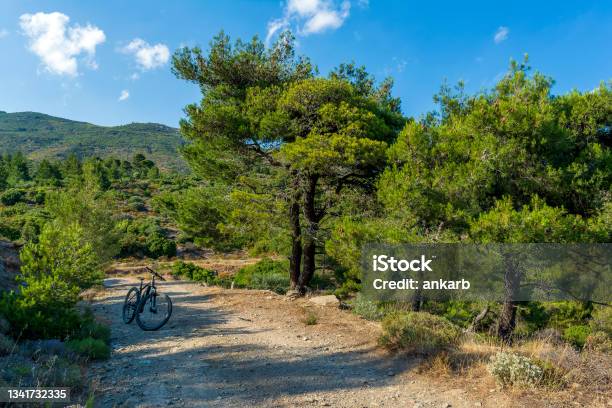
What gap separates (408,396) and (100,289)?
16279 mm

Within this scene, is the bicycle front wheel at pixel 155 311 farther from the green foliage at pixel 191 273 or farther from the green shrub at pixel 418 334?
the green foliage at pixel 191 273

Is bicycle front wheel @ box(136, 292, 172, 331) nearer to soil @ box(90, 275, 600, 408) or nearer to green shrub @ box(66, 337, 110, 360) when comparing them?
soil @ box(90, 275, 600, 408)

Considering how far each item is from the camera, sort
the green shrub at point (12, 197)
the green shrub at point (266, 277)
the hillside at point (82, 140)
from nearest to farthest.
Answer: the green shrub at point (266, 277) < the green shrub at point (12, 197) < the hillside at point (82, 140)

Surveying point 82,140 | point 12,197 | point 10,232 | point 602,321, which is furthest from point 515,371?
point 82,140

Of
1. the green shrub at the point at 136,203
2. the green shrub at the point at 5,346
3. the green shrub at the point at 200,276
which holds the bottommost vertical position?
the green shrub at the point at 200,276

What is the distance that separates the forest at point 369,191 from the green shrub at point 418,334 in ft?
0.08

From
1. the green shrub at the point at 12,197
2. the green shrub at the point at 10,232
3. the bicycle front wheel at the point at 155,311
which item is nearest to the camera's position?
the bicycle front wheel at the point at 155,311

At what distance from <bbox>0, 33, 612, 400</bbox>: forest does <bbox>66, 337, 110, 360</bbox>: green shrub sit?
0.05 m

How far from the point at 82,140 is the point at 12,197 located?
114 m

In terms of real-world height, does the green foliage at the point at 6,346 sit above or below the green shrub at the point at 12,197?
below

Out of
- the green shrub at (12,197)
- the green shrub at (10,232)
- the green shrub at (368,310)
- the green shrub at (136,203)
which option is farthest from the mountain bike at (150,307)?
the green shrub at (12,197)

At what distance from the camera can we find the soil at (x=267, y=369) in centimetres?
523

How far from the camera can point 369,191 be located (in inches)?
497

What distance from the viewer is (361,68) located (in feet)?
48.4
